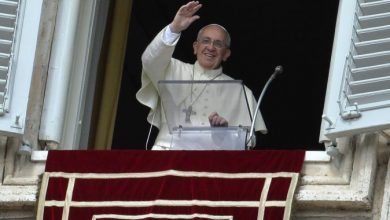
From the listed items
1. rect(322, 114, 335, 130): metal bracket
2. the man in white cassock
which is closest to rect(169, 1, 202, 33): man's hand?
the man in white cassock

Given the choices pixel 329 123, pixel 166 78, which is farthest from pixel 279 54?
pixel 329 123

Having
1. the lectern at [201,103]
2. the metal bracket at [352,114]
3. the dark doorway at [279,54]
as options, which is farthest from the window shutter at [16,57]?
the dark doorway at [279,54]

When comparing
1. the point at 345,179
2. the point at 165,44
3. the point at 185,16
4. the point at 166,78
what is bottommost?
the point at 345,179

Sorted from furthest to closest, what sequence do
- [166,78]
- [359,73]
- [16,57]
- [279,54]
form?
[279,54] < [166,78] < [16,57] < [359,73]

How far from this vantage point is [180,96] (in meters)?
9.01

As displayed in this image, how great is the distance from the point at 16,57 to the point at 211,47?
1067 mm

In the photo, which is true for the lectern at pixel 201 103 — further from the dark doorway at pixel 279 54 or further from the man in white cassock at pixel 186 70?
the dark doorway at pixel 279 54

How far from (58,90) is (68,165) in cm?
42

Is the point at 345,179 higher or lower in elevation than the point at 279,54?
lower

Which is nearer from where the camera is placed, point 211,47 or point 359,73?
point 359,73

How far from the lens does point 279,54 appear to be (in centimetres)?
1232

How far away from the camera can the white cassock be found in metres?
8.98

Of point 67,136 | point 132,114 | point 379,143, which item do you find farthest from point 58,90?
point 132,114

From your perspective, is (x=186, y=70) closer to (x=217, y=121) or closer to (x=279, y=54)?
(x=217, y=121)
